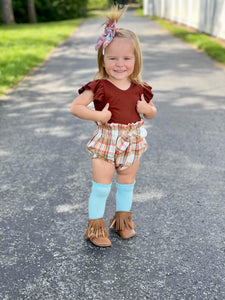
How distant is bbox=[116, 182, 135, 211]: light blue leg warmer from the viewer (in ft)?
8.45

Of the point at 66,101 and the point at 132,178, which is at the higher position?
the point at 132,178

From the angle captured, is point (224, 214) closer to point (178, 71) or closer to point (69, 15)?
point (178, 71)

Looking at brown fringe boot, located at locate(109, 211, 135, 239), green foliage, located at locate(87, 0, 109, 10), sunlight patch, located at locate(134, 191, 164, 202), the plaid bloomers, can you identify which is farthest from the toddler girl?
green foliage, located at locate(87, 0, 109, 10)

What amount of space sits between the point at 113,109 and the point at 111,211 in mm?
973

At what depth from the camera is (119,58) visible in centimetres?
225

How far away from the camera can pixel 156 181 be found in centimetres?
347

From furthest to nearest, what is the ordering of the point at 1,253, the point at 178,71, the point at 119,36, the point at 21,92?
the point at 178,71 < the point at 21,92 < the point at 1,253 < the point at 119,36

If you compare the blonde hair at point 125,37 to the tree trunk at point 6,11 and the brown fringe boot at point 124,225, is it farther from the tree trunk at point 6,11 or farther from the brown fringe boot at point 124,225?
the tree trunk at point 6,11

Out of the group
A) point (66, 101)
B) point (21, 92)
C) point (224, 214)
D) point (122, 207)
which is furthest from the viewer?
point (21, 92)

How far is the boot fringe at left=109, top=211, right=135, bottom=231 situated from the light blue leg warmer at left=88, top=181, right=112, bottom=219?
170 mm

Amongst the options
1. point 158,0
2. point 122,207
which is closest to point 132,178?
point 122,207

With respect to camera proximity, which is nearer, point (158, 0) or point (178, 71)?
point (178, 71)

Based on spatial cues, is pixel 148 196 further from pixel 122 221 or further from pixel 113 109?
pixel 113 109

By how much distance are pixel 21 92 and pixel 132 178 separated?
4955 millimetres
